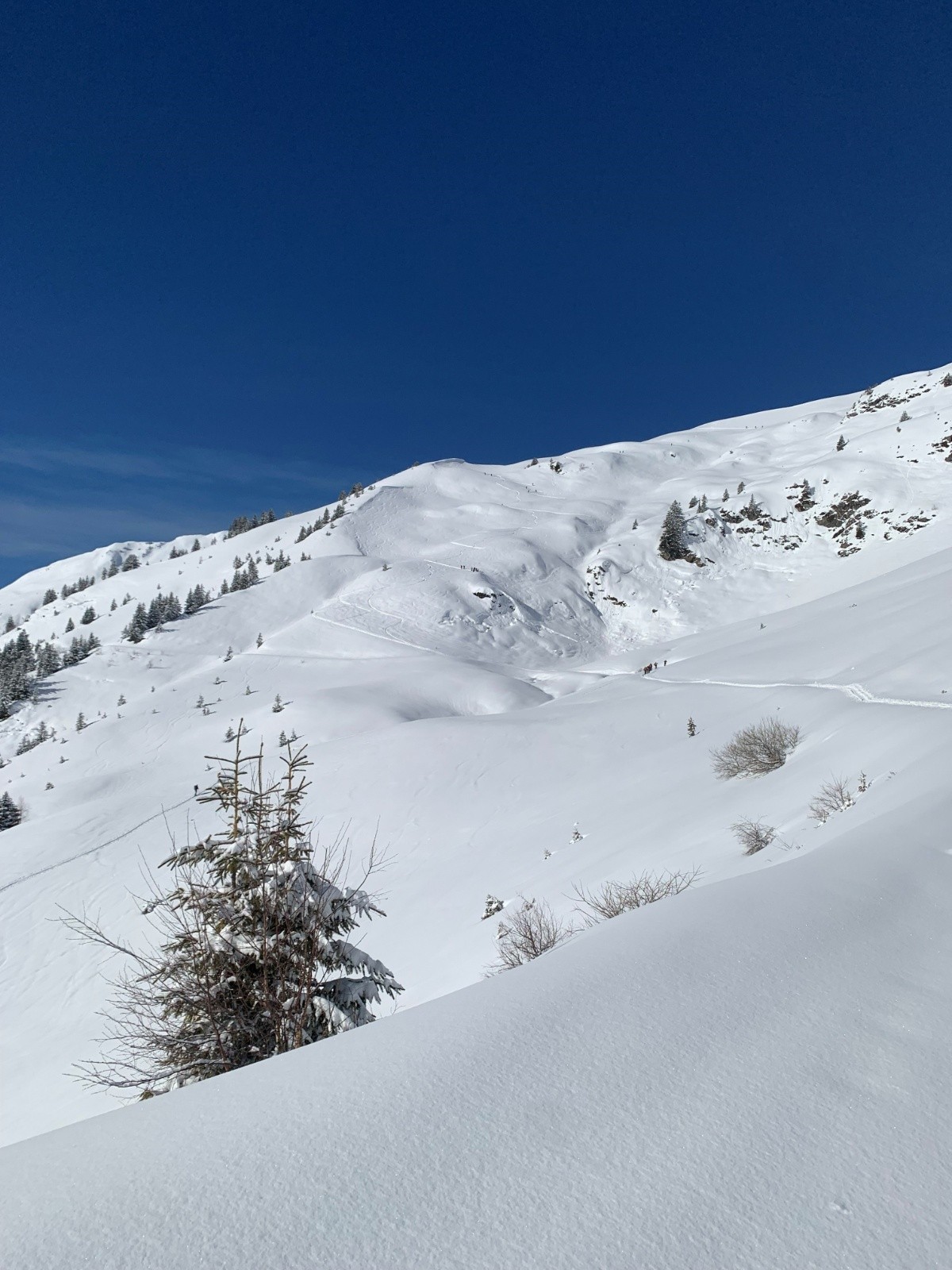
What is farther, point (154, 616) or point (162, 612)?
point (162, 612)

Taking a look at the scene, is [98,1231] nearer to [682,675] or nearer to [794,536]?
[682,675]

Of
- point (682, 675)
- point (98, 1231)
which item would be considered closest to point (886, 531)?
point (682, 675)

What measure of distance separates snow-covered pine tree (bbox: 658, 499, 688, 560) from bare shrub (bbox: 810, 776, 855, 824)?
53.3 m

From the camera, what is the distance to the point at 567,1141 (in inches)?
78.9

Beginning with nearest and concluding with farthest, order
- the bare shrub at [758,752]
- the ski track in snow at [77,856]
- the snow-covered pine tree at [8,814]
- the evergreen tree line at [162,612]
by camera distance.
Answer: the bare shrub at [758,752] < the ski track in snow at [77,856] < the snow-covered pine tree at [8,814] < the evergreen tree line at [162,612]

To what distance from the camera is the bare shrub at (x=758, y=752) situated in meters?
13.0

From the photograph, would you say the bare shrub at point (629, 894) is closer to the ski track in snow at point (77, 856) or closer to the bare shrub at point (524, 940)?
the bare shrub at point (524, 940)

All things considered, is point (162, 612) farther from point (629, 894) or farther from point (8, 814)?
point (629, 894)

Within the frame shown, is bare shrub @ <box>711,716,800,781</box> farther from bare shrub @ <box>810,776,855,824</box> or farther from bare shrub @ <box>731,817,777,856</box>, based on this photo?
bare shrub @ <box>731,817,777,856</box>

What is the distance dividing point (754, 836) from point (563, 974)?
5894 millimetres

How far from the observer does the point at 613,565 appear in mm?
60688

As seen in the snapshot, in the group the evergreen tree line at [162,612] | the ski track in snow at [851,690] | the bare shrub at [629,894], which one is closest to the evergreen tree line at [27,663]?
the evergreen tree line at [162,612]

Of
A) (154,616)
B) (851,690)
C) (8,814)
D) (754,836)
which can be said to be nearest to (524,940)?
(754,836)

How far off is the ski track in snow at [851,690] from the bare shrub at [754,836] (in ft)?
20.4
